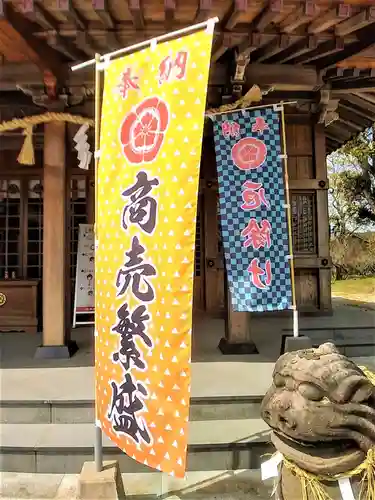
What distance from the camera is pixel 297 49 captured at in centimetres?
481

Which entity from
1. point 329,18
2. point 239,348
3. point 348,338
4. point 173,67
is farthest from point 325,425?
point 348,338

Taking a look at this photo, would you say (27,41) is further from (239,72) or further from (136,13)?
(239,72)

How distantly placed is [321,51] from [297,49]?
29 cm

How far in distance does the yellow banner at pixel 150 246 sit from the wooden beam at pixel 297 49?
283cm

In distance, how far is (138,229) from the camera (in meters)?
2.46

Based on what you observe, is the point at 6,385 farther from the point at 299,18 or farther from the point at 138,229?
the point at 299,18

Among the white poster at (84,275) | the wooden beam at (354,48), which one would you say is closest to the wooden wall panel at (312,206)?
the wooden beam at (354,48)

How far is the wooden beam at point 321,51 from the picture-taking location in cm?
461

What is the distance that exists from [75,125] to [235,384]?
379 cm

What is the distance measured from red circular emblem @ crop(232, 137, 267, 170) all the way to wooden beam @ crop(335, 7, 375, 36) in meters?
1.41

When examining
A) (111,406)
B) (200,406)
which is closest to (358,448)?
(111,406)

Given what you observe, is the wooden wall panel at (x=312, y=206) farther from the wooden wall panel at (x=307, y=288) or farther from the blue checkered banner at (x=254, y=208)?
the blue checkered banner at (x=254, y=208)

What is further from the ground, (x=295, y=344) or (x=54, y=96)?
(x=54, y=96)

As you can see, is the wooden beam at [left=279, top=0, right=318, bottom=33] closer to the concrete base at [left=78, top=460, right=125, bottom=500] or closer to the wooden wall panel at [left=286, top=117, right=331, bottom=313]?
the wooden wall panel at [left=286, top=117, right=331, bottom=313]
